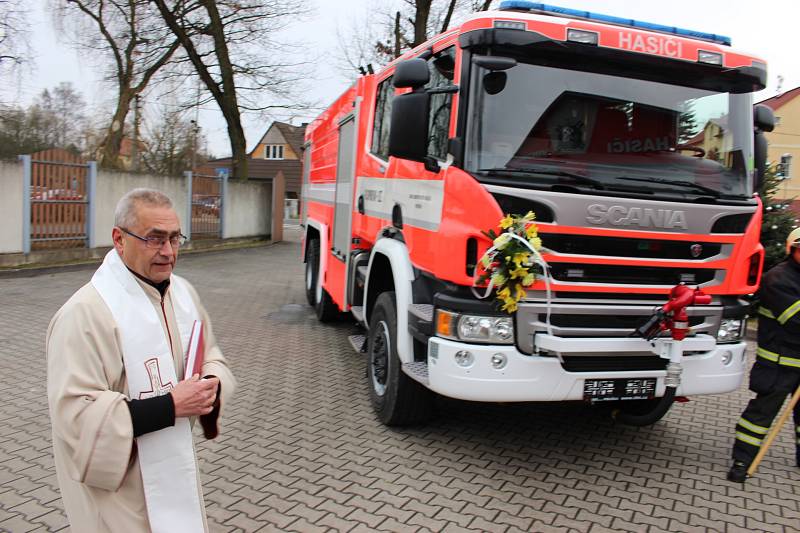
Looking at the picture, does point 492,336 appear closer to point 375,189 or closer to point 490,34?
point 490,34

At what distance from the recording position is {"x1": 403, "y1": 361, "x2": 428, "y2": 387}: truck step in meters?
4.16

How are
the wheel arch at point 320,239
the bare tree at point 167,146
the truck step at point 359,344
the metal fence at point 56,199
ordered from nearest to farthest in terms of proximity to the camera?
the truck step at point 359,344, the wheel arch at point 320,239, the metal fence at point 56,199, the bare tree at point 167,146

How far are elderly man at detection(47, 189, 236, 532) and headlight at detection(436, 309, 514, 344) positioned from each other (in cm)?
184

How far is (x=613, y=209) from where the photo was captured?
3.90m

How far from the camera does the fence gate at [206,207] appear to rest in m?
18.5

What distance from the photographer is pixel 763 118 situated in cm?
463

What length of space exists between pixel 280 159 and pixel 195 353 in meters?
55.2

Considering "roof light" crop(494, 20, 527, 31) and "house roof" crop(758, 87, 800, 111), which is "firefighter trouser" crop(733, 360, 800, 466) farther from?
"house roof" crop(758, 87, 800, 111)

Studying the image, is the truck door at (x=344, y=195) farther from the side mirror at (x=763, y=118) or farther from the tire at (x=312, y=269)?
the side mirror at (x=763, y=118)

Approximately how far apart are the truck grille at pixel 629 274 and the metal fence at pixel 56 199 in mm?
12165

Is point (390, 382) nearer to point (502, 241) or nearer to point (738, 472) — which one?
point (502, 241)

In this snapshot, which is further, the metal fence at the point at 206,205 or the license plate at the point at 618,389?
the metal fence at the point at 206,205

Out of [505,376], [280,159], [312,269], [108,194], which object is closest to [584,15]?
[505,376]

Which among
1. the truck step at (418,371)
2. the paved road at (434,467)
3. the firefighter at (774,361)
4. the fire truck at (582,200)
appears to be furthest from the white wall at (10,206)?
the firefighter at (774,361)
